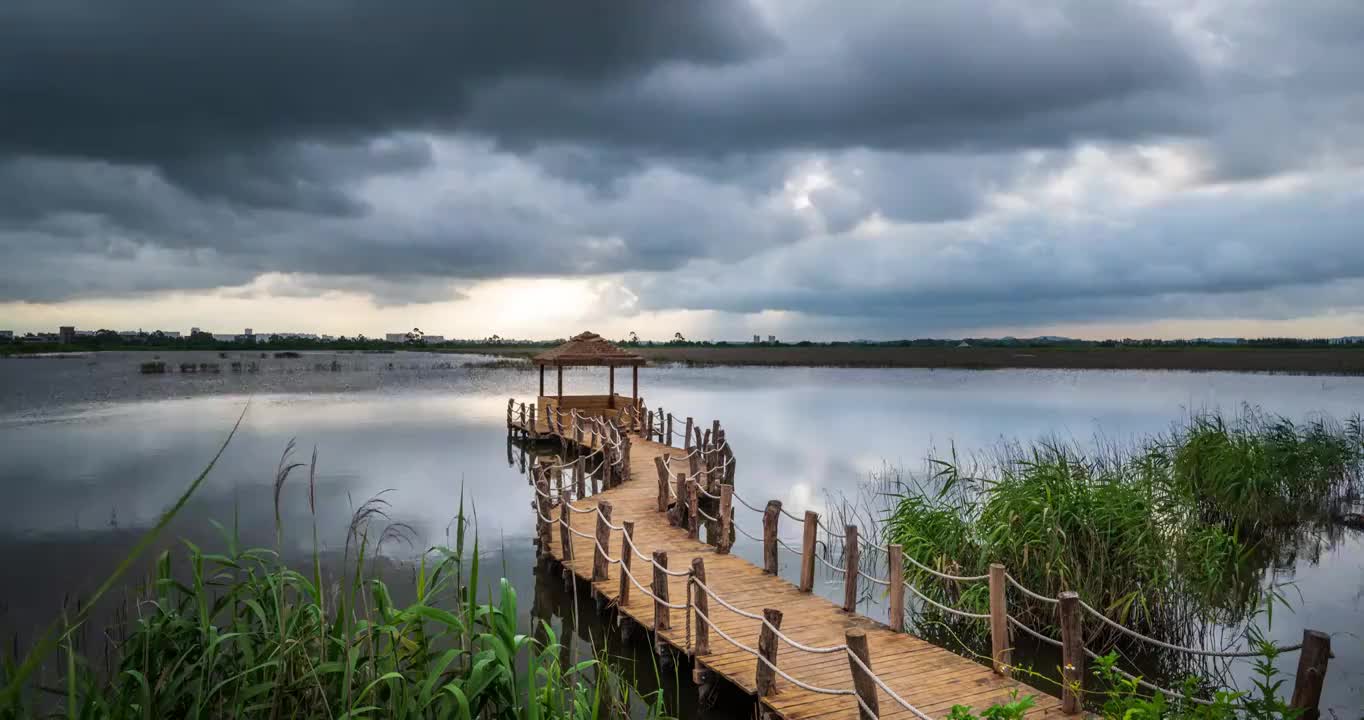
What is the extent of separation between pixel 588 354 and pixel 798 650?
20233mm

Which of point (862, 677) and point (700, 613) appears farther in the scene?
point (700, 613)

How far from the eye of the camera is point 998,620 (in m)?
6.99

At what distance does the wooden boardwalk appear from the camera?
6.48m

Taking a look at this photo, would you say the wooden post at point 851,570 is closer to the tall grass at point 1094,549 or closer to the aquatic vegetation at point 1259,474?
the tall grass at point 1094,549

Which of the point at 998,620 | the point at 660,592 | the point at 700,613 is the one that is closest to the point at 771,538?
the point at 660,592

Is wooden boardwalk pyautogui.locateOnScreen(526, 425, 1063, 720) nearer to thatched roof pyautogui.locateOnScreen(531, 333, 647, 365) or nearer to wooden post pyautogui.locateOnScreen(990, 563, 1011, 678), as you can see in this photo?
wooden post pyautogui.locateOnScreen(990, 563, 1011, 678)

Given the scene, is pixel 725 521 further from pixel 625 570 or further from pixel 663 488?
pixel 663 488

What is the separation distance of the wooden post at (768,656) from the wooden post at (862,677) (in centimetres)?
90

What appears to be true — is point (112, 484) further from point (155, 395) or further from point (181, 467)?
point (155, 395)

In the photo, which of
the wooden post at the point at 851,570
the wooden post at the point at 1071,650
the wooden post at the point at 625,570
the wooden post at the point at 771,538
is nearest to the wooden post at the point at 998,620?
the wooden post at the point at 1071,650

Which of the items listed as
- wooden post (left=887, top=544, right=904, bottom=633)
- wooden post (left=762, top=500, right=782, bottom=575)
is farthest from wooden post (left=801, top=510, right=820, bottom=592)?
wooden post (left=887, top=544, right=904, bottom=633)

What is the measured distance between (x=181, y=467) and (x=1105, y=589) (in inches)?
→ 928

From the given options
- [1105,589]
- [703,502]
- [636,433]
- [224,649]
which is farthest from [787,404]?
[224,649]

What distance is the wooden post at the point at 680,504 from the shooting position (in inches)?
508
